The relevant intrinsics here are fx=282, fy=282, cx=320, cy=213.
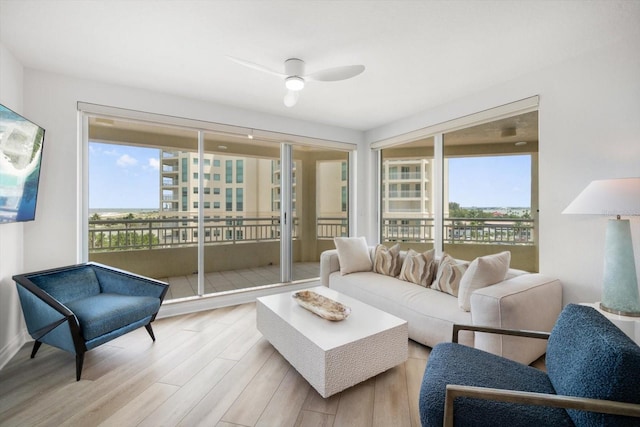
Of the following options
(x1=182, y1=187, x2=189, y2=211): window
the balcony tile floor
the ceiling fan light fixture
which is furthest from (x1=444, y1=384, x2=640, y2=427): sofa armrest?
(x1=182, y1=187, x2=189, y2=211): window

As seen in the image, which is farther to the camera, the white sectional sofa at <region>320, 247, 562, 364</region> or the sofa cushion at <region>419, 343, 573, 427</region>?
the white sectional sofa at <region>320, 247, 562, 364</region>

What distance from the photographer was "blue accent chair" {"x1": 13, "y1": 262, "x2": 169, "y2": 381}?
6.28 feet

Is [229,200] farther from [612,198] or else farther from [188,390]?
[612,198]

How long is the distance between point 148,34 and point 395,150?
3362mm

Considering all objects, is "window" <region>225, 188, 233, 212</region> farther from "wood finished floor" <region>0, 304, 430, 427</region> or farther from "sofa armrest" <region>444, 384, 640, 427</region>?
"sofa armrest" <region>444, 384, 640, 427</region>

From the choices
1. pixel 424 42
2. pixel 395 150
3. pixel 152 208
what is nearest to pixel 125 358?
pixel 152 208

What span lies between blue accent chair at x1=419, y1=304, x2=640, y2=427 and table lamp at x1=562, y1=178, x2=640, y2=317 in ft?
2.73

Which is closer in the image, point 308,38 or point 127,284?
point 308,38

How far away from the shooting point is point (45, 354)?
2275mm

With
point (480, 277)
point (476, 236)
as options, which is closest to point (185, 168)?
point (480, 277)

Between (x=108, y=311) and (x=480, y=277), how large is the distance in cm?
283

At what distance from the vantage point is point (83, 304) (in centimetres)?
218

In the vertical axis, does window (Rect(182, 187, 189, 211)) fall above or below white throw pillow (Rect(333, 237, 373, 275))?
above

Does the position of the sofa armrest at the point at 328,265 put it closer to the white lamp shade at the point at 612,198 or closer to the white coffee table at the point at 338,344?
the white coffee table at the point at 338,344
